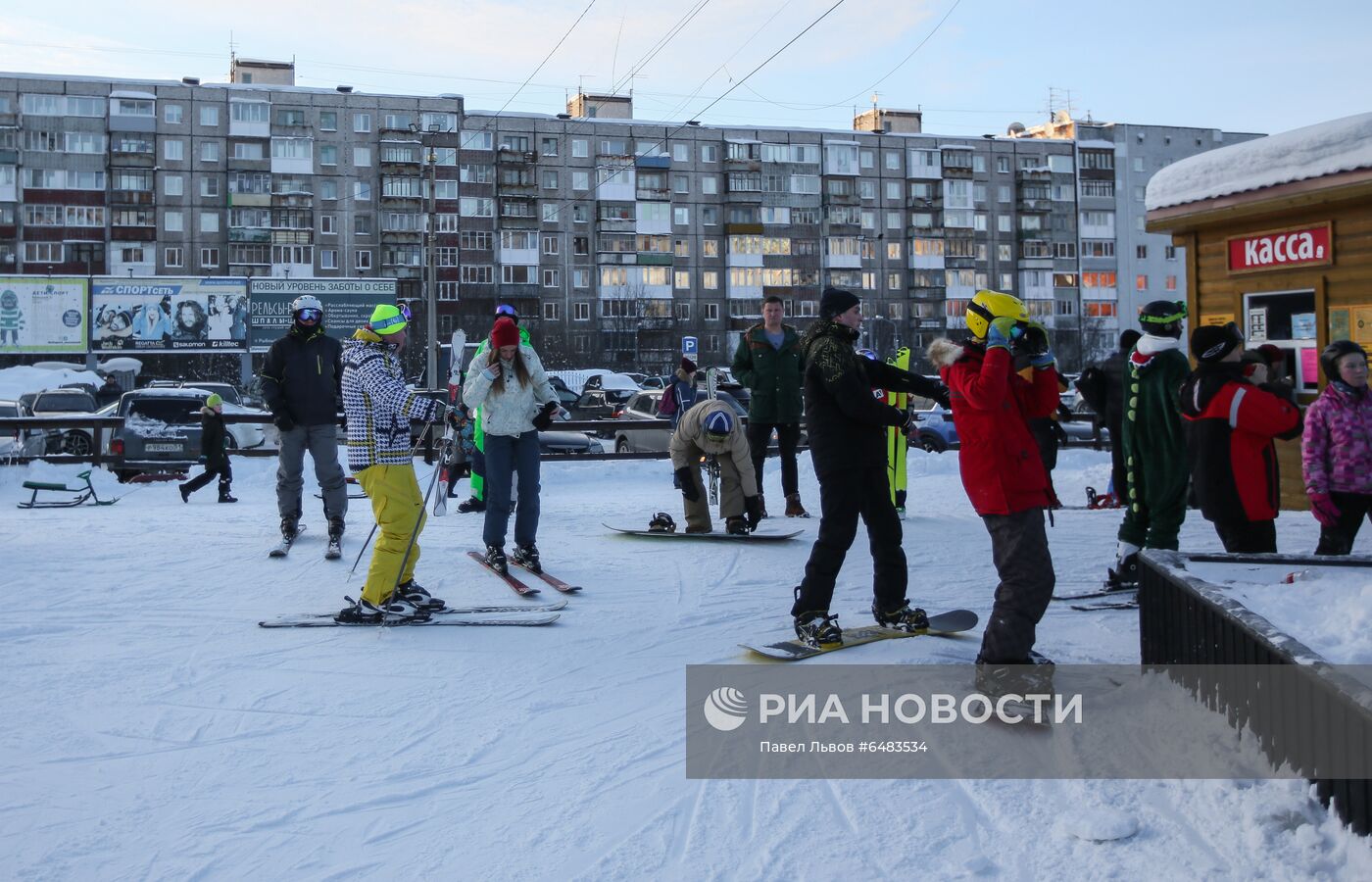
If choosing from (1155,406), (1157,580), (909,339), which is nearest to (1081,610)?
(1155,406)

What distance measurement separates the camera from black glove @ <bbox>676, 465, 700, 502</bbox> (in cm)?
934

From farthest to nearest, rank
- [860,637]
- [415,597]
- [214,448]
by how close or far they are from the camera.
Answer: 1. [214,448]
2. [415,597]
3. [860,637]

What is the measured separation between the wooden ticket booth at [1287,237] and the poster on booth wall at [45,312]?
48.7m

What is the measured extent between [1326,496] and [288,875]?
591 centimetres

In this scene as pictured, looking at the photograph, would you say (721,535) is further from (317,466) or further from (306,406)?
(306,406)

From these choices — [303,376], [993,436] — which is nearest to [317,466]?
[303,376]

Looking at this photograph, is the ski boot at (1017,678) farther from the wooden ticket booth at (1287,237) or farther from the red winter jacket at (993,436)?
the wooden ticket booth at (1287,237)

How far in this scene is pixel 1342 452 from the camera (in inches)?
257

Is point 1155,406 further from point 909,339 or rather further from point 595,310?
point 909,339

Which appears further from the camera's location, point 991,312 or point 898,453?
point 898,453

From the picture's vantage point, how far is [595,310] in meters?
71.4

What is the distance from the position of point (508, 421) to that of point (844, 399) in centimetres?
280

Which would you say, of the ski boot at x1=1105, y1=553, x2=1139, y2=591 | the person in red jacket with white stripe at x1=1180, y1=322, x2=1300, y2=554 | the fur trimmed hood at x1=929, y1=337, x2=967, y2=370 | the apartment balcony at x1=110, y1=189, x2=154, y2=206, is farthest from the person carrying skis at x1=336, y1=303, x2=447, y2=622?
the apartment balcony at x1=110, y1=189, x2=154, y2=206

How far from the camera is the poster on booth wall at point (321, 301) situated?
163 feet
